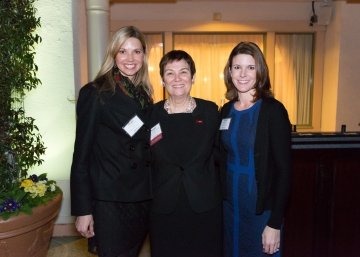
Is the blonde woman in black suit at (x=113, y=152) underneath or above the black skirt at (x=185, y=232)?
above

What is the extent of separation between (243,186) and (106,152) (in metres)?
0.69

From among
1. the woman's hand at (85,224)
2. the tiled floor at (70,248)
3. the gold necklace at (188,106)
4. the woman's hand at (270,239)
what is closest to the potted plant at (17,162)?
the tiled floor at (70,248)

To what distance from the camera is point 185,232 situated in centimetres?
182

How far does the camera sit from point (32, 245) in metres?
2.45

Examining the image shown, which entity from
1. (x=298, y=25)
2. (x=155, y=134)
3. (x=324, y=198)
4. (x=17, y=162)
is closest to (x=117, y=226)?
(x=155, y=134)

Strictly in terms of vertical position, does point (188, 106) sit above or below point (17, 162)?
above

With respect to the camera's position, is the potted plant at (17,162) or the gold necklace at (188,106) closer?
the gold necklace at (188,106)

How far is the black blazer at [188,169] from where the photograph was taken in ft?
5.76

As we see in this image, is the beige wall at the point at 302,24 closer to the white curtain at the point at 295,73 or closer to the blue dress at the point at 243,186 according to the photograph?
the white curtain at the point at 295,73

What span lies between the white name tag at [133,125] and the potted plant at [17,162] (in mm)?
1154

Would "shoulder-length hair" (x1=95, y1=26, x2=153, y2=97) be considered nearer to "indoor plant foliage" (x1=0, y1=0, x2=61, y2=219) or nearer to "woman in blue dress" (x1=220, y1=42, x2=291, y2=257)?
"woman in blue dress" (x1=220, y1=42, x2=291, y2=257)

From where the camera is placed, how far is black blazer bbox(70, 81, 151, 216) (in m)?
1.64

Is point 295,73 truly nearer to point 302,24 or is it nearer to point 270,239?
point 302,24

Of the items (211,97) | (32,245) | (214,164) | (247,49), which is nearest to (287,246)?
(214,164)
